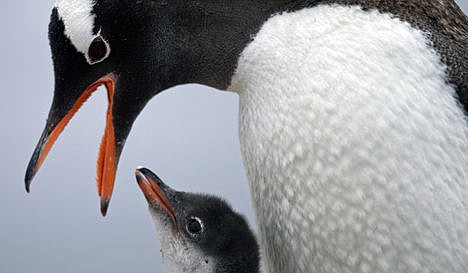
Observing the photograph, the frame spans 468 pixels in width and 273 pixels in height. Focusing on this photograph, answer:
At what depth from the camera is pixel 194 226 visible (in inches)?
61.6

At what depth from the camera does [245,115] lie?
91 cm

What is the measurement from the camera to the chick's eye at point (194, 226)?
156 cm

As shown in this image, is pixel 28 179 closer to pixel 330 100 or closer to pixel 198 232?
pixel 330 100

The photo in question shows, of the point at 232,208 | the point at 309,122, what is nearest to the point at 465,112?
the point at 309,122

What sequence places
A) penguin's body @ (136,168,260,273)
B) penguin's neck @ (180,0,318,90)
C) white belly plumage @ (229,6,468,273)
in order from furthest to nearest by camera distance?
penguin's body @ (136,168,260,273)
penguin's neck @ (180,0,318,90)
white belly plumage @ (229,6,468,273)

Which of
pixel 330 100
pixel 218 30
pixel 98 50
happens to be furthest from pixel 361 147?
pixel 98 50

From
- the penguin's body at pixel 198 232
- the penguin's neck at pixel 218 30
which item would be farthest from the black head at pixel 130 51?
the penguin's body at pixel 198 232

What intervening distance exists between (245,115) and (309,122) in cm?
12

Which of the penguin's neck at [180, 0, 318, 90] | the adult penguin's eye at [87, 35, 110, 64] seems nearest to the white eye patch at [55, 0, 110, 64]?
the adult penguin's eye at [87, 35, 110, 64]

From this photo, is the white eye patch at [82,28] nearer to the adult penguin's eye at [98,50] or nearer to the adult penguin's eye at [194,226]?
the adult penguin's eye at [98,50]

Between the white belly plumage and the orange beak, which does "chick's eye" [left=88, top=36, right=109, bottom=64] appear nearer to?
the orange beak

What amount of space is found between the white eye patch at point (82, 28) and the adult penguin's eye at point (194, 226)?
0.70 meters

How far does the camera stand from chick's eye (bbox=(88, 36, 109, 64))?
3.03 feet

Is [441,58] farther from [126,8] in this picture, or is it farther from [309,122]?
[126,8]
